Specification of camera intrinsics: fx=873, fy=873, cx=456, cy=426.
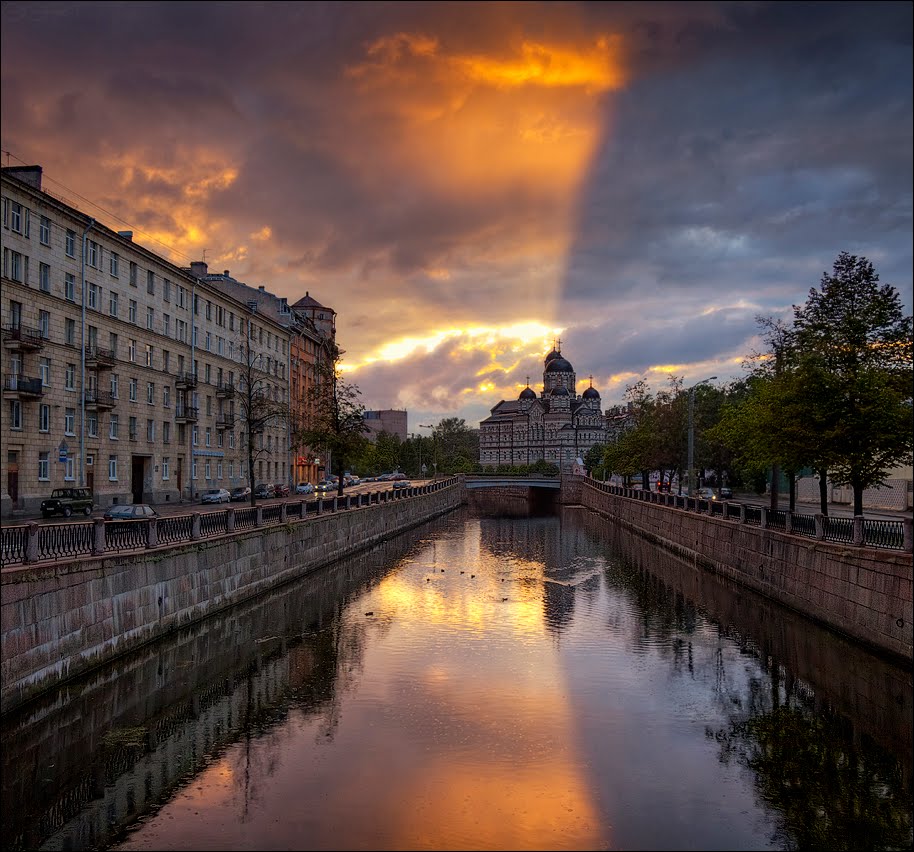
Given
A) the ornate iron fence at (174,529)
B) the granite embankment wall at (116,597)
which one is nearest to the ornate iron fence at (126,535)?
the granite embankment wall at (116,597)

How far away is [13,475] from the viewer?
156 ft

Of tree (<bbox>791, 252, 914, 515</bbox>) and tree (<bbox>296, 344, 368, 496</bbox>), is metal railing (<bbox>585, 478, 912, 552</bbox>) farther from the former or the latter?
tree (<bbox>296, 344, 368, 496</bbox>)

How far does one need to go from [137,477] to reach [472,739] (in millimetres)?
50241

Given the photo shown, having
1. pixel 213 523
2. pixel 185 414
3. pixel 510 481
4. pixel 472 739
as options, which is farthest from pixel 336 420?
pixel 510 481

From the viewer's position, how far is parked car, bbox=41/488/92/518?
45438mm

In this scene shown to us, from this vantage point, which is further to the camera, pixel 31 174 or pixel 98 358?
pixel 98 358

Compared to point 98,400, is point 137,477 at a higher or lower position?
lower

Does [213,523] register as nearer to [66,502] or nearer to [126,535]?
[126,535]

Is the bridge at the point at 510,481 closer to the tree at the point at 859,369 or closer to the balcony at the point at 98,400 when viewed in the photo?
the balcony at the point at 98,400

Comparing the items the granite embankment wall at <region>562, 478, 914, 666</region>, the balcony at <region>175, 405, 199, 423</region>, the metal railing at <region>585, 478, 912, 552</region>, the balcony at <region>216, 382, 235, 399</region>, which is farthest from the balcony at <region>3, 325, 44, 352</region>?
the metal railing at <region>585, 478, 912, 552</region>

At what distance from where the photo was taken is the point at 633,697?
21906 millimetres

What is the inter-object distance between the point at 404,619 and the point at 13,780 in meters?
17.8

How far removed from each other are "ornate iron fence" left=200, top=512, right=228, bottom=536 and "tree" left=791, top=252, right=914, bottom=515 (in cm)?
2218

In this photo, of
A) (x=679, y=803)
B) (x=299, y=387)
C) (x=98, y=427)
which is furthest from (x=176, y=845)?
(x=299, y=387)
